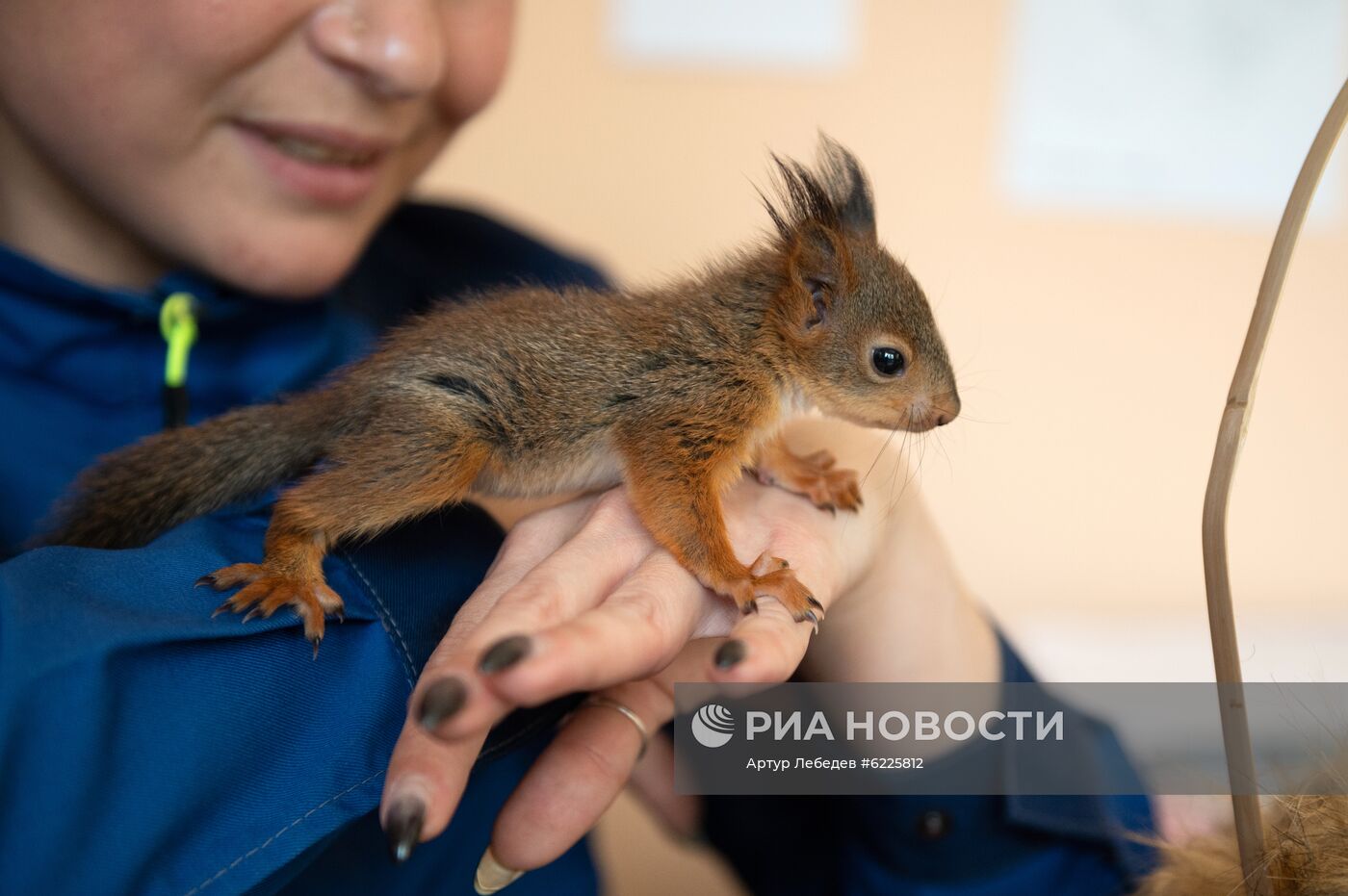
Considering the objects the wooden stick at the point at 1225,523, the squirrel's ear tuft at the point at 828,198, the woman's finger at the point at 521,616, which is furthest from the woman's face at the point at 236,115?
the wooden stick at the point at 1225,523

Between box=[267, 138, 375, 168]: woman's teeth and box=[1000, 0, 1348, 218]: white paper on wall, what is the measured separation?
6.00 ft

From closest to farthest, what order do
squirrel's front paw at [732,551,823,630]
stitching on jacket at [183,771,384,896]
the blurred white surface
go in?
stitching on jacket at [183,771,384,896] → squirrel's front paw at [732,551,823,630] → the blurred white surface

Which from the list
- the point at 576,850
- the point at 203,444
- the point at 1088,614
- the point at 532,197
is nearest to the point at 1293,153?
the point at 1088,614

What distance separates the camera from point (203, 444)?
3.32 ft

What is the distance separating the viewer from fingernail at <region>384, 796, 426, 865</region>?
604 millimetres

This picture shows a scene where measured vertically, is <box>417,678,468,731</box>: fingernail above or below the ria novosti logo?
above

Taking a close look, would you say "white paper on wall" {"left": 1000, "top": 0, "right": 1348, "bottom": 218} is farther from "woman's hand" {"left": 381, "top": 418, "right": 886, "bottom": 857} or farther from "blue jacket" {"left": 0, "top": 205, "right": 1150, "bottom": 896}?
"woman's hand" {"left": 381, "top": 418, "right": 886, "bottom": 857}

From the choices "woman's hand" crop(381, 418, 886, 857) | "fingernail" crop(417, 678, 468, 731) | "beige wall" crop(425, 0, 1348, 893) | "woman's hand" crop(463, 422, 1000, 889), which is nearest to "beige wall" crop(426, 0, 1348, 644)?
"beige wall" crop(425, 0, 1348, 893)

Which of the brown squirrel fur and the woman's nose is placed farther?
the woman's nose

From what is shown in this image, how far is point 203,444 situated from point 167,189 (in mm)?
282

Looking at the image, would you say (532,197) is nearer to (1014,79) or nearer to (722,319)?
(1014,79)

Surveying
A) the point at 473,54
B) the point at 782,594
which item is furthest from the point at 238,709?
the point at 473,54

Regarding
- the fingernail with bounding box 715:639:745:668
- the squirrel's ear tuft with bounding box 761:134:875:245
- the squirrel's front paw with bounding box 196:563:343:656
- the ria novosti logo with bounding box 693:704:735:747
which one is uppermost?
the squirrel's ear tuft with bounding box 761:134:875:245

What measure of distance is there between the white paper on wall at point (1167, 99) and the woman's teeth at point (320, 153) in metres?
1.83
